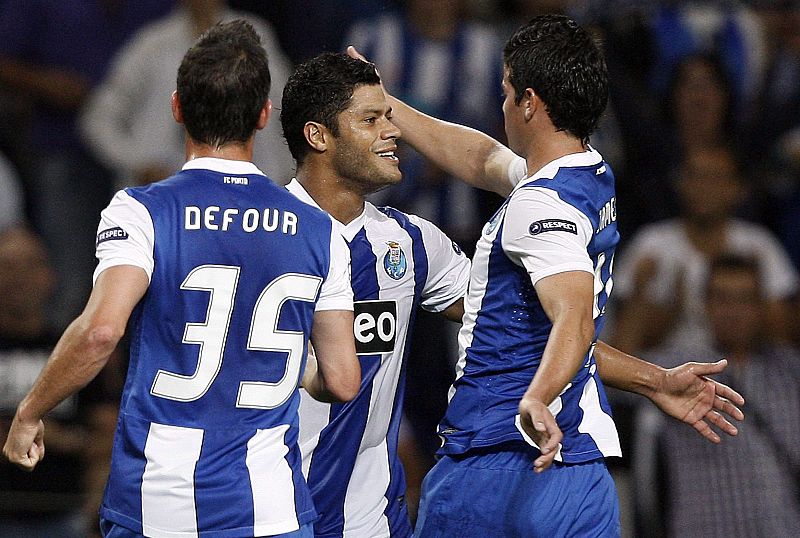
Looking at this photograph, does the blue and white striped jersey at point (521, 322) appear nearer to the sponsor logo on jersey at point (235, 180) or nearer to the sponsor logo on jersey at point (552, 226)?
the sponsor logo on jersey at point (552, 226)

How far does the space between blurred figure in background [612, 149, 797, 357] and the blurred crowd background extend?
0.01 meters

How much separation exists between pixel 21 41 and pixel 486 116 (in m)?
3.02

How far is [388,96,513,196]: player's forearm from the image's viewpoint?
15.4 ft

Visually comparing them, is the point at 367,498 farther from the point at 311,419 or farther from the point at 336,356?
the point at 336,356

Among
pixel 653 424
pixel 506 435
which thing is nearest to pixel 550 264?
pixel 506 435

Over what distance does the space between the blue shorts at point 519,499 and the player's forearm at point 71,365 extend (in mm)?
1160

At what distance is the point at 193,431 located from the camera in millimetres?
3541

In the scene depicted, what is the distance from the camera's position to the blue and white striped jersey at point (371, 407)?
436cm

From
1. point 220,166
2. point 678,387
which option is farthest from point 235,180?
point 678,387

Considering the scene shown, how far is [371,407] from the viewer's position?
14.4ft

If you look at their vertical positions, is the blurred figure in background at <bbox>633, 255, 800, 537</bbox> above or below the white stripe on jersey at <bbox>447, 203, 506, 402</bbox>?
below

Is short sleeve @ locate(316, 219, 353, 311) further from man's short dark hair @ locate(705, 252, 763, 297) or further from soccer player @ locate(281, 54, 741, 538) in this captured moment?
man's short dark hair @ locate(705, 252, 763, 297)

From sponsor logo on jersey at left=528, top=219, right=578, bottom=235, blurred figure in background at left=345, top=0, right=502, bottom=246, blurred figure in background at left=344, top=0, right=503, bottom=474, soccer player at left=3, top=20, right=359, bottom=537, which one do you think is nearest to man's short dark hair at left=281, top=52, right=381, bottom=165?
soccer player at left=3, top=20, right=359, bottom=537

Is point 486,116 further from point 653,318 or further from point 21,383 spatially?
point 21,383
